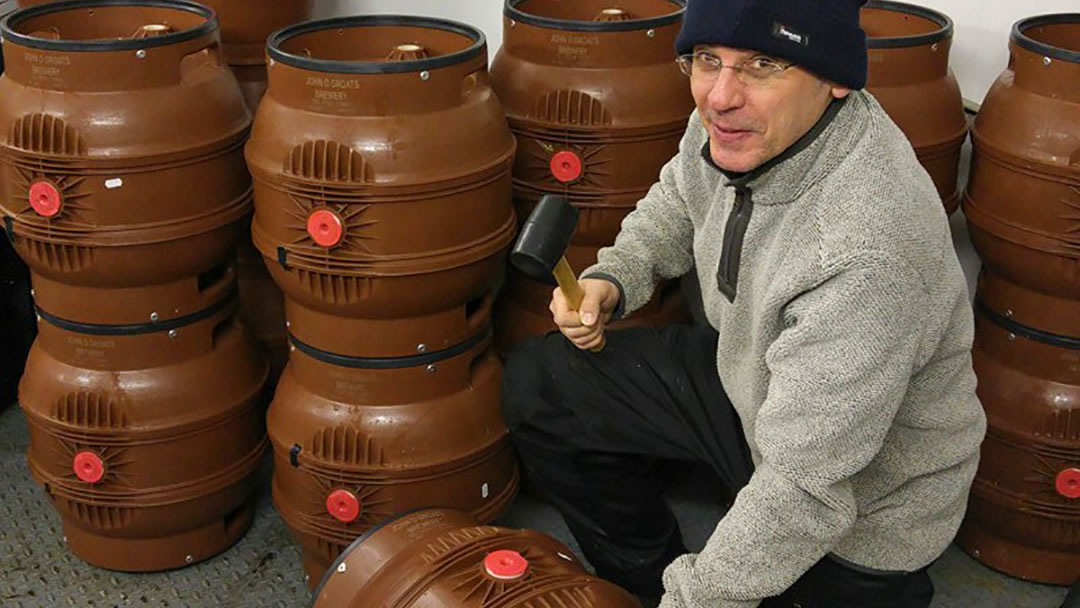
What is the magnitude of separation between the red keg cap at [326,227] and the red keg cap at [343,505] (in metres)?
0.41

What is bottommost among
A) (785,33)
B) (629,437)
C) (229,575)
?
(229,575)

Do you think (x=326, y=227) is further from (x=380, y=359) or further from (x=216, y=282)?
(x=216, y=282)

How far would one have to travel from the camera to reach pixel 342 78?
5.74ft

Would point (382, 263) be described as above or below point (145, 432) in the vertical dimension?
Result: above

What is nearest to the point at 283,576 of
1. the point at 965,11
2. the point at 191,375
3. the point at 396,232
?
the point at 191,375

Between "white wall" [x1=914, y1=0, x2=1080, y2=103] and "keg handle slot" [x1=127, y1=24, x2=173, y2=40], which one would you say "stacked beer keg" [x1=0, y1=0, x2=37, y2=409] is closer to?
"keg handle slot" [x1=127, y1=24, x2=173, y2=40]

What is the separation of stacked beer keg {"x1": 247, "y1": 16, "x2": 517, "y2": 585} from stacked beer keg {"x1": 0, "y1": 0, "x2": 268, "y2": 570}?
4.1 inches

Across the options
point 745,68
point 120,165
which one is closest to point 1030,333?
point 745,68

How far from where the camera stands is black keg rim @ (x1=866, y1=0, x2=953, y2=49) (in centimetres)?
197

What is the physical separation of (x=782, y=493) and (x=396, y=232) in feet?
2.36

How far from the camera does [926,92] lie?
6.60 feet

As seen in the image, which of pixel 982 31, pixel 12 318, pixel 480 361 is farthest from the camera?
pixel 12 318

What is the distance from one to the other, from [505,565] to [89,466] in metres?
0.86

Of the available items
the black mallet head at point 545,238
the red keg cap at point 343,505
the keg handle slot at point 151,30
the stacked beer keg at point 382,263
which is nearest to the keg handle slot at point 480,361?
the stacked beer keg at point 382,263
